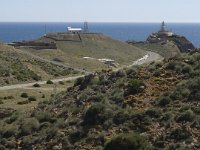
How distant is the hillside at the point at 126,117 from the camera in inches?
848

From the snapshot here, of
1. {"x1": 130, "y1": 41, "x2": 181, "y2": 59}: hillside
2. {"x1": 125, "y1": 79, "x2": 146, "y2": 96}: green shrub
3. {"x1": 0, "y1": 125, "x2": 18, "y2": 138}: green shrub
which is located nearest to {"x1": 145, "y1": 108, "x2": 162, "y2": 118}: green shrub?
{"x1": 125, "y1": 79, "x2": 146, "y2": 96}: green shrub

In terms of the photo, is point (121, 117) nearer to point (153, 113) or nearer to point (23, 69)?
point (153, 113)

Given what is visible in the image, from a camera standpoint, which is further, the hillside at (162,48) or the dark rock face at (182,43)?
the dark rock face at (182,43)

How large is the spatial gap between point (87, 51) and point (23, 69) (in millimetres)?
43861

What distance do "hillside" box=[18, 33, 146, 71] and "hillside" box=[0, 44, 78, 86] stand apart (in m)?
8.26

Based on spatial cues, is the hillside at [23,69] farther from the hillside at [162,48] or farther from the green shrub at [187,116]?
the hillside at [162,48]

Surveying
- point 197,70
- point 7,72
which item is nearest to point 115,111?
point 197,70

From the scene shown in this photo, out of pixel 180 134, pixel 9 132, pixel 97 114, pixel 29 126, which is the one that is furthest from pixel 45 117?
pixel 180 134

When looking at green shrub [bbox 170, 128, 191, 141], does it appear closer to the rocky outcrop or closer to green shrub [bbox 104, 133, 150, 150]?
green shrub [bbox 104, 133, 150, 150]

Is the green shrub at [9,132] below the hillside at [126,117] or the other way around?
below

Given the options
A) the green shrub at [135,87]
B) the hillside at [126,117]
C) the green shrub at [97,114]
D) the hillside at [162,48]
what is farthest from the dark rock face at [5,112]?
the hillside at [162,48]

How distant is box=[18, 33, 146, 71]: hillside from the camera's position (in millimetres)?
94375

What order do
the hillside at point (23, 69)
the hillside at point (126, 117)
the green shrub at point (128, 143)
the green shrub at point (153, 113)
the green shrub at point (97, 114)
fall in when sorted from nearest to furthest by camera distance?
the green shrub at point (128, 143) < the hillside at point (126, 117) < the green shrub at point (153, 113) < the green shrub at point (97, 114) < the hillside at point (23, 69)

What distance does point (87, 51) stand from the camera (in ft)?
373
